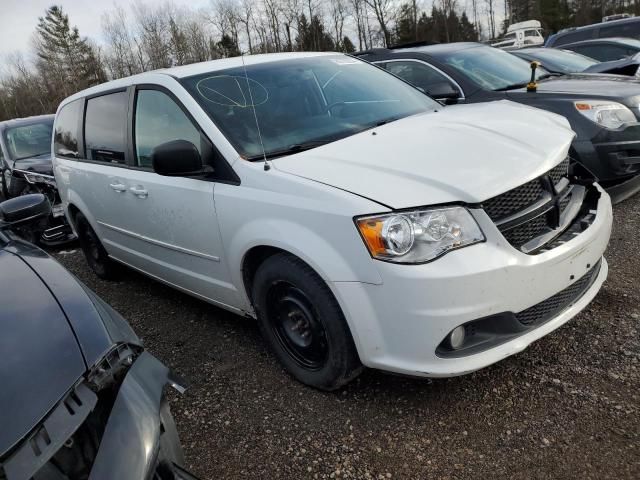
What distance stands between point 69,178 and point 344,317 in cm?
338

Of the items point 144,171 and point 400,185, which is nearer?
point 400,185

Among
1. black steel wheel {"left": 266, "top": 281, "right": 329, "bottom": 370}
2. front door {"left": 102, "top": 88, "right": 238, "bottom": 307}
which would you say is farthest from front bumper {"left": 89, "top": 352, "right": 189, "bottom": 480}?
front door {"left": 102, "top": 88, "right": 238, "bottom": 307}

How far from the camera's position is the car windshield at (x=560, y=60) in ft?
24.4

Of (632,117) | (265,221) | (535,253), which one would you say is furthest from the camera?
(632,117)

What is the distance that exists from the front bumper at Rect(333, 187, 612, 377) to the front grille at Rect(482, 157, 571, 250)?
0.10 m

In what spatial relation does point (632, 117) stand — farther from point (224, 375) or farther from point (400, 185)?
point (224, 375)

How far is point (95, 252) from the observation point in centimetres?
493

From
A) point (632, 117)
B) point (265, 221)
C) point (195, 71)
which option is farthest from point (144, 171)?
point (632, 117)

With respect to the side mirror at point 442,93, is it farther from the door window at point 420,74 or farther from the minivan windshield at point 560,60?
the minivan windshield at point 560,60

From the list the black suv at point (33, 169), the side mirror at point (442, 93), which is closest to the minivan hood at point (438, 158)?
the side mirror at point (442, 93)

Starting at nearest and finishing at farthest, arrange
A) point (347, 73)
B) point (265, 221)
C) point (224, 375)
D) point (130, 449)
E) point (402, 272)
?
point (130, 449)
point (402, 272)
point (265, 221)
point (224, 375)
point (347, 73)

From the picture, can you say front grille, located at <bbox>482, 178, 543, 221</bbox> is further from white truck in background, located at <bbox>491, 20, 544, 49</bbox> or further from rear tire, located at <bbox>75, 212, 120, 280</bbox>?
white truck in background, located at <bbox>491, 20, 544, 49</bbox>

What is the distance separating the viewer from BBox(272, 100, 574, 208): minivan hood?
218 cm

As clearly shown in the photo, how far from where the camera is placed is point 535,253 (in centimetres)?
227
